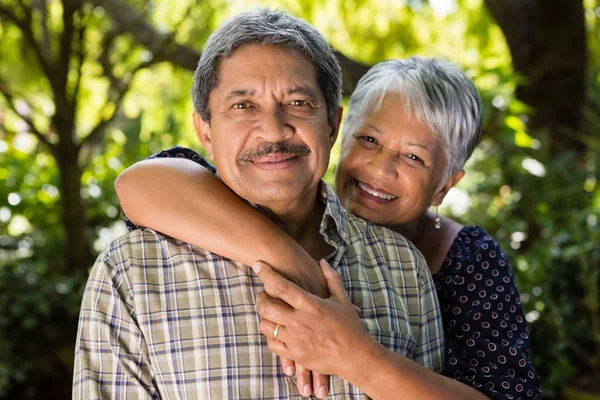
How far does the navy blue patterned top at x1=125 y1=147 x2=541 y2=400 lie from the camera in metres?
1.62

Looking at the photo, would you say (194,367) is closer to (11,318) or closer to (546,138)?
(11,318)

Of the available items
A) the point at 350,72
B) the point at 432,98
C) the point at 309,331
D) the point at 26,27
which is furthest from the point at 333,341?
the point at 26,27

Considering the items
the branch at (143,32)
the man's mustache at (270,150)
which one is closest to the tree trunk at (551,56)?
the branch at (143,32)

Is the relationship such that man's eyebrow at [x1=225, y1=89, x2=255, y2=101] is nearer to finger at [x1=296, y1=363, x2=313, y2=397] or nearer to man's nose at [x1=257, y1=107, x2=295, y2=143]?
man's nose at [x1=257, y1=107, x2=295, y2=143]

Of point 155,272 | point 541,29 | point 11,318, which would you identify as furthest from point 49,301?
point 541,29

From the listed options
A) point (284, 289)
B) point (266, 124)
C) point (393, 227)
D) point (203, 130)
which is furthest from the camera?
point (393, 227)

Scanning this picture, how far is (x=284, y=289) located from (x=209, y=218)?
9.0 inches

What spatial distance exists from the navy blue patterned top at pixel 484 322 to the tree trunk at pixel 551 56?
2730 millimetres

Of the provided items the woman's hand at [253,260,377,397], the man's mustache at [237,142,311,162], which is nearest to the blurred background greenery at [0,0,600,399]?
the man's mustache at [237,142,311,162]

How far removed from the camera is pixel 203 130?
1.59m

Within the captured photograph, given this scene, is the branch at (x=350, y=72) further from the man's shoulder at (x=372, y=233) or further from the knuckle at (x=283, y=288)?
the knuckle at (x=283, y=288)

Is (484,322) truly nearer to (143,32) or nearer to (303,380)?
(303,380)

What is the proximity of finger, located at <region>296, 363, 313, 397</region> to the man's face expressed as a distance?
0.35 metres

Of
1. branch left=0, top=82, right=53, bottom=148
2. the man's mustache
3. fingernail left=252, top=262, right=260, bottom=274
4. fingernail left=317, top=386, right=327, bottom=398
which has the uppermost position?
branch left=0, top=82, right=53, bottom=148
